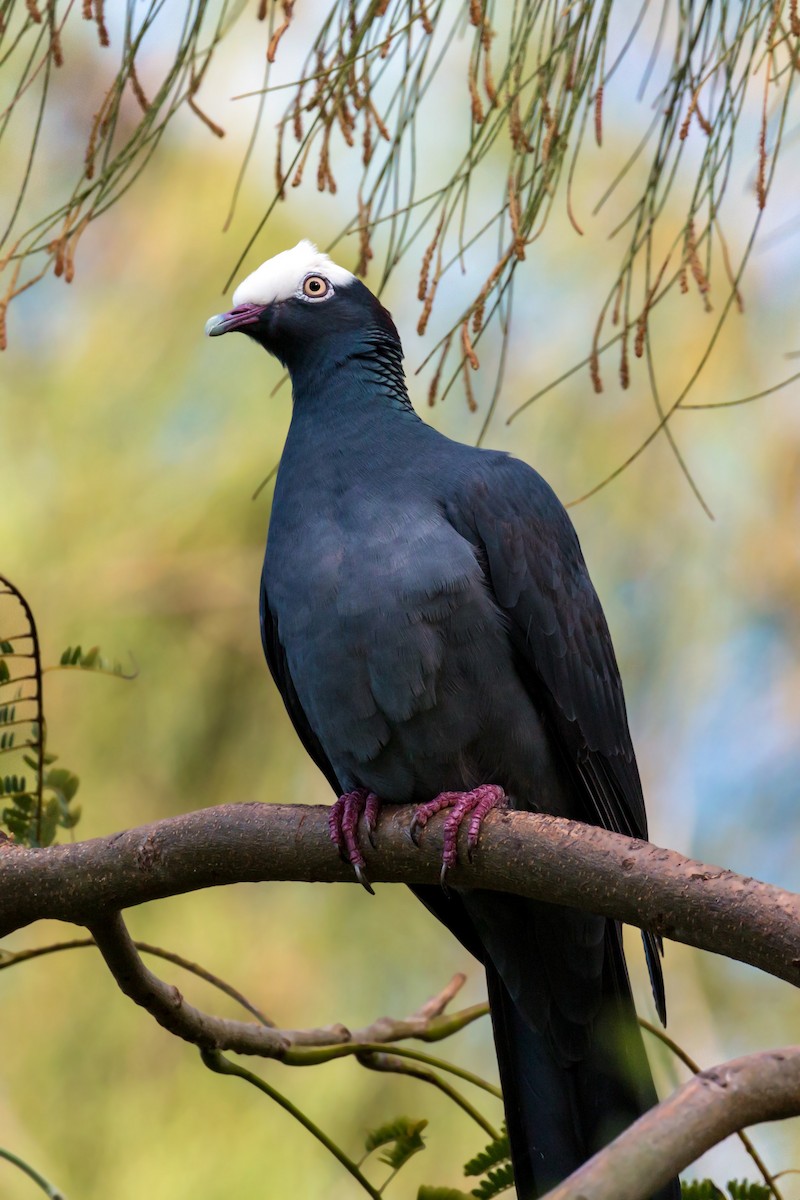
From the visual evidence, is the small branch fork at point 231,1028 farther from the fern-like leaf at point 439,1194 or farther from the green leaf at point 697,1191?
the green leaf at point 697,1191

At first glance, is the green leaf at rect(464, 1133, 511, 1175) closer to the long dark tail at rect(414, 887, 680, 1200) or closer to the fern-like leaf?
the fern-like leaf

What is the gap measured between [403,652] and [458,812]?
1.08 feet

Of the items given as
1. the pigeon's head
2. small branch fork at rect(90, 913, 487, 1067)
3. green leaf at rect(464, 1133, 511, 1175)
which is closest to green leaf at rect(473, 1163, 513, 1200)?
green leaf at rect(464, 1133, 511, 1175)

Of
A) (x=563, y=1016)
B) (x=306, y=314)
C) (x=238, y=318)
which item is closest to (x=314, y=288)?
(x=306, y=314)

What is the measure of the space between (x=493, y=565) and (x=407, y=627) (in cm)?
21

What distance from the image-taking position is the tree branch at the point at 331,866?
158 centimetres

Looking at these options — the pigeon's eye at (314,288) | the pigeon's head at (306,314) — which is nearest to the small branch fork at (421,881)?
the pigeon's head at (306,314)

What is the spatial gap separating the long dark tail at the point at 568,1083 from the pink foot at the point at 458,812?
0.46 metres

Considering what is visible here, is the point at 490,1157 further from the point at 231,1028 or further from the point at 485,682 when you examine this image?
the point at 485,682

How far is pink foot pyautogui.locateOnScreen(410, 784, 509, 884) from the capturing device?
200 cm

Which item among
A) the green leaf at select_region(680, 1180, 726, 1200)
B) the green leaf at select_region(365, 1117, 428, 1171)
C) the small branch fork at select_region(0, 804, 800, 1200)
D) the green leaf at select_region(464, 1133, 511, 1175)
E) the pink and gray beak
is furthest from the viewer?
the pink and gray beak

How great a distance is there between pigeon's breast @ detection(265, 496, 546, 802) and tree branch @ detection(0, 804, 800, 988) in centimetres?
15

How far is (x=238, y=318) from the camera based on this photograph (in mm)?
2889

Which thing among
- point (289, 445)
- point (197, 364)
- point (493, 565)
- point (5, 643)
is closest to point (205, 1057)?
point (5, 643)
